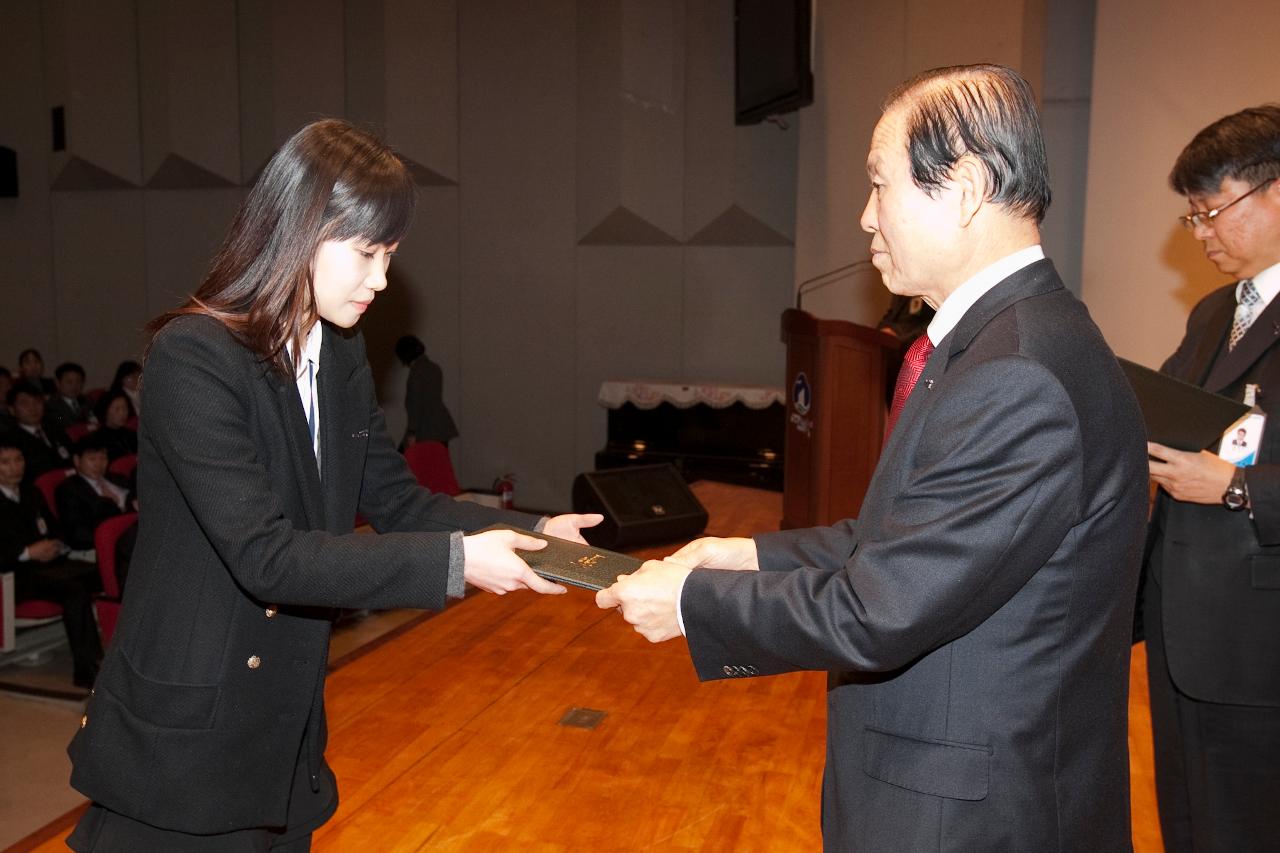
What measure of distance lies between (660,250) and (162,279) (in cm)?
475

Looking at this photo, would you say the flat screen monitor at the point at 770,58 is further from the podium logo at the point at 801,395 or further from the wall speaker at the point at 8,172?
the wall speaker at the point at 8,172

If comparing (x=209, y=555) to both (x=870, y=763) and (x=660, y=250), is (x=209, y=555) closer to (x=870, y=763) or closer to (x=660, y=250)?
(x=870, y=763)

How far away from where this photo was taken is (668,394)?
26.3 ft

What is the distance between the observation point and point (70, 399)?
8312 mm

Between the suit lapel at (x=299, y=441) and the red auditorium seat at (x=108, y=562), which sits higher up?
the suit lapel at (x=299, y=441)

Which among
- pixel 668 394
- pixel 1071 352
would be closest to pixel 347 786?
pixel 1071 352

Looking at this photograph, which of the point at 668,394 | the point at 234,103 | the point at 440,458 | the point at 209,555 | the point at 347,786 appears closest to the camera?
the point at 209,555

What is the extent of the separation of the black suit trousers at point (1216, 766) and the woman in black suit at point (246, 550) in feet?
4.69

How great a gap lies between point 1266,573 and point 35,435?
680cm

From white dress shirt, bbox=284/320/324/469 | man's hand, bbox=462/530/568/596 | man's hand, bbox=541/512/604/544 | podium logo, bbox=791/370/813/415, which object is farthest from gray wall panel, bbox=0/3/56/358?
man's hand, bbox=462/530/568/596

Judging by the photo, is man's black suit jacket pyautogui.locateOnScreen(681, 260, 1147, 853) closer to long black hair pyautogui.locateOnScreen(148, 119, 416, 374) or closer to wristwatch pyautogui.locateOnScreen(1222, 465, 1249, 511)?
long black hair pyautogui.locateOnScreen(148, 119, 416, 374)

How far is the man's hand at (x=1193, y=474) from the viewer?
2057 millimetres

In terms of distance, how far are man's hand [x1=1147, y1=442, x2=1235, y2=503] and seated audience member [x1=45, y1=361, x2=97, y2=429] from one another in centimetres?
781

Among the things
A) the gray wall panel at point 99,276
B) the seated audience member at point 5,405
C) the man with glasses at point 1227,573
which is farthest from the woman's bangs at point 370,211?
the gray wall panel at point 99,276
